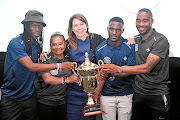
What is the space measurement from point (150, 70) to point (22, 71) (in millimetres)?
1904

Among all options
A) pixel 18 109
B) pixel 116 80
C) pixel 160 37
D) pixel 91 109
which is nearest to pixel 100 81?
pixel 116 80

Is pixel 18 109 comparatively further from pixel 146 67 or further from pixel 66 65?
pixel 146 67

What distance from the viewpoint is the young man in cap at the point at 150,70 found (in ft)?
7.76

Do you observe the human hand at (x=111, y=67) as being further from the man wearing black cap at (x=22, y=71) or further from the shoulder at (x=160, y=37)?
the shoulder at (x=160, y=37)

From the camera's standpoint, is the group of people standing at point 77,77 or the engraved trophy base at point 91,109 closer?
the engraved trophy base at point 91,109

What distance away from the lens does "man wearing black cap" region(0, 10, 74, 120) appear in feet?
7.39

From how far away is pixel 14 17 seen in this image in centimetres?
292

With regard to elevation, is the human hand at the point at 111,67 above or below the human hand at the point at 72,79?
above

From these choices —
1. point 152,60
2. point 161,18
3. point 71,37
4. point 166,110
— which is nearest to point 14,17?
point 71,37

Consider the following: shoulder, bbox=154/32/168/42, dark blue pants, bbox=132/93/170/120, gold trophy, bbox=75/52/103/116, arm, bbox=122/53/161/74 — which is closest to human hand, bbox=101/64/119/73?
arm, bbox=122/53/161/74

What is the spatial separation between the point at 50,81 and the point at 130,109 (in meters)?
1.29

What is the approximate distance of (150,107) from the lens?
96.9 inches

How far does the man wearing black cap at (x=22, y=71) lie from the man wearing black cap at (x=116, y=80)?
596mm

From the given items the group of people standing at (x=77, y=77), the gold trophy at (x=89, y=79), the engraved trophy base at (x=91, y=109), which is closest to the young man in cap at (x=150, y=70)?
the group of people standing at (x=77, y=77)
